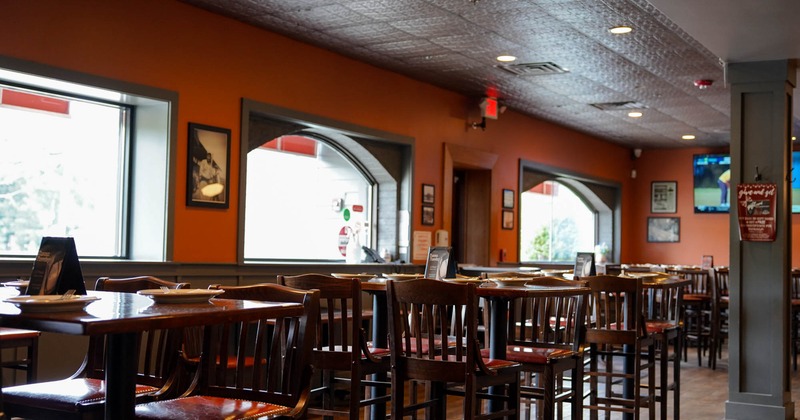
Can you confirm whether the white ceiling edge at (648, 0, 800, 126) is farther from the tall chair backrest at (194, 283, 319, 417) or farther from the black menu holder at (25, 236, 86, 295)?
the black menu holder at (25, 236, 86, 295)

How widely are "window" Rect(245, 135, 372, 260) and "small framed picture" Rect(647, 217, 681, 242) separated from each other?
6.77 metres

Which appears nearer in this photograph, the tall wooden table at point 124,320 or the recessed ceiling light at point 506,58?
the tall wooden table at point 124,320

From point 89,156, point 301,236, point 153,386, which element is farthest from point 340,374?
point 153,386

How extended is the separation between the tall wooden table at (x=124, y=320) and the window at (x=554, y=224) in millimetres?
8772

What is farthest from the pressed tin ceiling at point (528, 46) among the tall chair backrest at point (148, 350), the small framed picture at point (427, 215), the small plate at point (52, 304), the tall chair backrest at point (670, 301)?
the small plate at point (52, 304)

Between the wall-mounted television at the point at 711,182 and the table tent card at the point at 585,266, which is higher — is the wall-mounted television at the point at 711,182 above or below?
above

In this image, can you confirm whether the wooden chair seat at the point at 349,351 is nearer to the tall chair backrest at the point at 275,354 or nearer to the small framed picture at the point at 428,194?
the tall chair backrest at the point at 275,354

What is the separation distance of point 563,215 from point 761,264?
6.94 metres

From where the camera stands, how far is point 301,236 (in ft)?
25.4

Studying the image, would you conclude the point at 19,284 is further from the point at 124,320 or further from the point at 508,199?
the point at 508,199

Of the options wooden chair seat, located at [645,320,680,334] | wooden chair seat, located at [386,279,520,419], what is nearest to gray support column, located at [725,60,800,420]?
wooden chair seat, located at [645,320,680,334]

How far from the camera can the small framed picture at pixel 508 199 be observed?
10.1 metres

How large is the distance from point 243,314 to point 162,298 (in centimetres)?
25

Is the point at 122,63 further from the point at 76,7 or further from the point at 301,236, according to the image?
the point at 301,236
